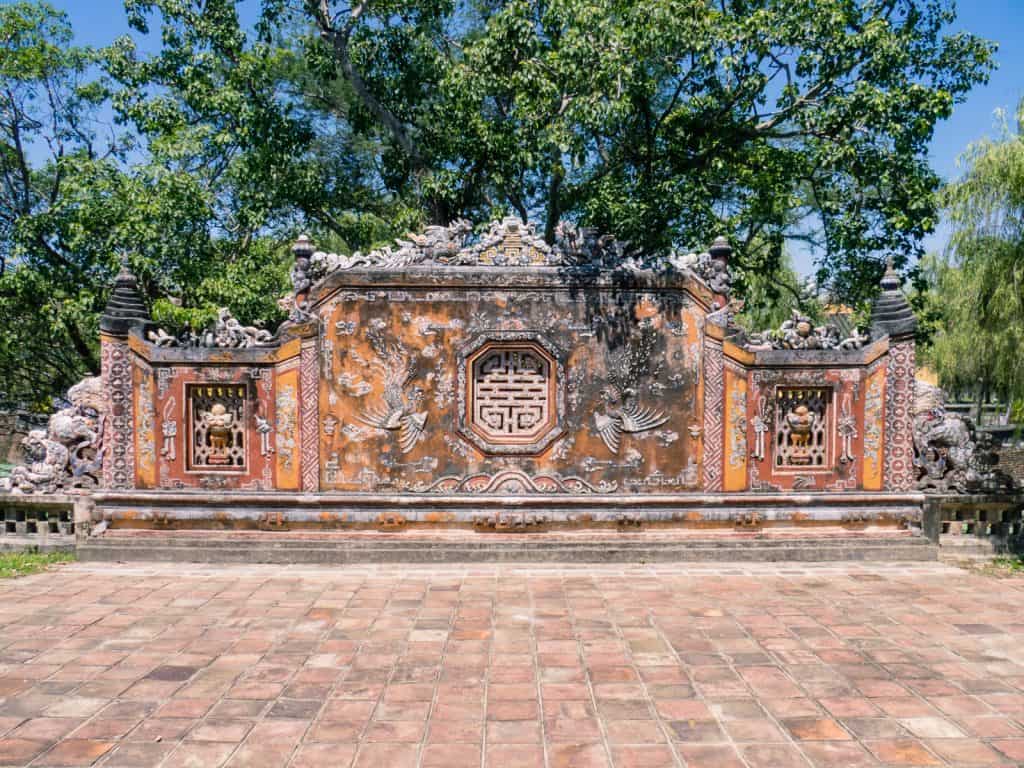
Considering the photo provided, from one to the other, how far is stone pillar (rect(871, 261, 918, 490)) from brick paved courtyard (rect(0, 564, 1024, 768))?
3.80 ft

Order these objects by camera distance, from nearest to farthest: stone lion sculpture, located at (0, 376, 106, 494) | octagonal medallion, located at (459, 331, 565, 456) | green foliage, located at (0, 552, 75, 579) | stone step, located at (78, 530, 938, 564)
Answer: green foliage, located at (0, 552, 75, 579), stone step, located at (78, 530, 938, 564), octagonal medallion, located at (459, 331, 565, 456), stone lion sculpture, located at (0, 376, 106, 494)

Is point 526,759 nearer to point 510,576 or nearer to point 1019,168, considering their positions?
point 510,576

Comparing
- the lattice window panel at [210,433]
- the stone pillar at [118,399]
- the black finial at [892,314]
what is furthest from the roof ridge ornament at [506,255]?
the stone pillar at [118,399]

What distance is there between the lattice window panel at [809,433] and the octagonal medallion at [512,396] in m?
2.48

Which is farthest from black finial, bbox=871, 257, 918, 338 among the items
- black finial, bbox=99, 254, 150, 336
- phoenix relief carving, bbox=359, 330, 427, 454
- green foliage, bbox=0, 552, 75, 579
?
green foliage, bbox=0, 552, 75, 579

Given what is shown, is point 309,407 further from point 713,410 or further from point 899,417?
point 899,417

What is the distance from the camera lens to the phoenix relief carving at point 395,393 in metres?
7.68

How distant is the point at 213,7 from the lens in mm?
11312

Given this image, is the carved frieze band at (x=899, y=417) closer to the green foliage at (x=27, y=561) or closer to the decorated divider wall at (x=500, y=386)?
the decorated divider wall at (x=500, y=386)

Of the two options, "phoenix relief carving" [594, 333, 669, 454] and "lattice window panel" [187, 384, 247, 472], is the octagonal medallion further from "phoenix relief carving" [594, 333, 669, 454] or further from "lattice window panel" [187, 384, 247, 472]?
"lattice window panel" [187, 384, 247, 472]

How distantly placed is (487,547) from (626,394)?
7.49 ft

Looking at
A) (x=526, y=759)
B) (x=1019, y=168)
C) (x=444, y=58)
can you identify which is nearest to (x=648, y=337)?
(x=526, y=759)

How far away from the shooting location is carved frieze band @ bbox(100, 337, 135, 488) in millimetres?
7621

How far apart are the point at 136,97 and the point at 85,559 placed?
8060mm
